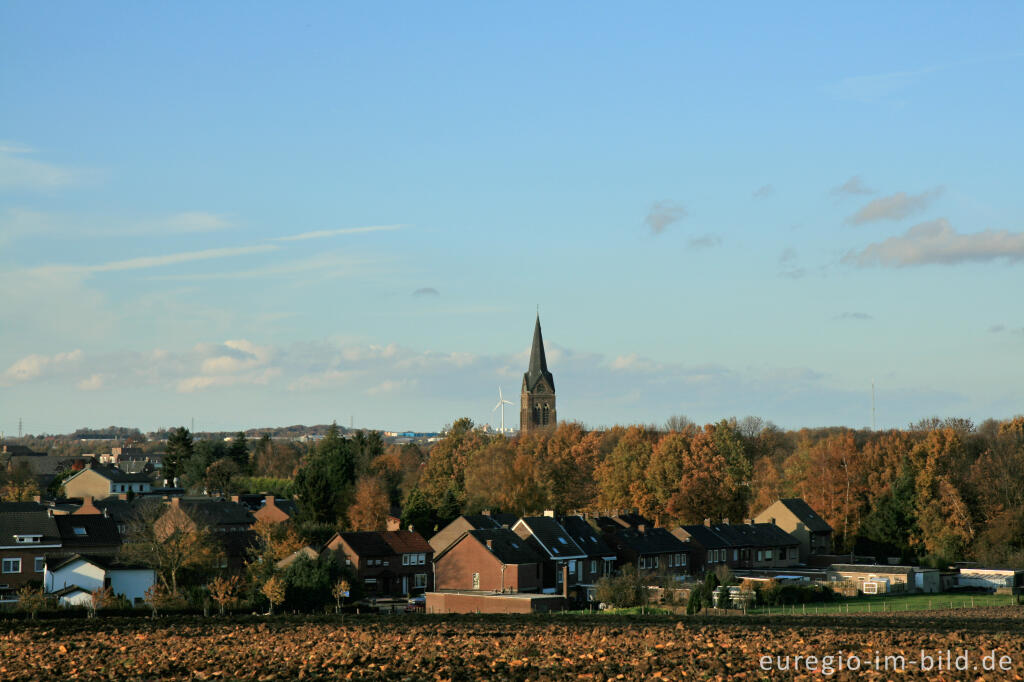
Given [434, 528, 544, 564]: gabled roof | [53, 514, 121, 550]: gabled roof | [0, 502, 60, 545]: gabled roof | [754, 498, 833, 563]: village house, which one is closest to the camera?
[0, 502, 60, 545]: gabled roof

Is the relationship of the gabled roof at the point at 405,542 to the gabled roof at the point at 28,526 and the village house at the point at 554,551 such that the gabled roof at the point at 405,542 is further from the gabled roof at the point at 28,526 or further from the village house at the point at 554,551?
the gabled roof at the point at 28,526

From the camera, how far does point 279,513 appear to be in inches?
3484

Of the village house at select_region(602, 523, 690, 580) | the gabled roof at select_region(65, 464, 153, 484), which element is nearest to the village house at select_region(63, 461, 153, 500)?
the gabled roof at select_region(65, 464, 153, 484)

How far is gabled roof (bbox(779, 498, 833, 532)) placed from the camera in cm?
8875

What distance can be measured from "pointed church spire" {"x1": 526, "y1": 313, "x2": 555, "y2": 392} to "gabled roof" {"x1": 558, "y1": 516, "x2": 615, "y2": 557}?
92663mm

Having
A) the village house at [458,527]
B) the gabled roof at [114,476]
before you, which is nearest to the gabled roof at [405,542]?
the village house at [458,527]

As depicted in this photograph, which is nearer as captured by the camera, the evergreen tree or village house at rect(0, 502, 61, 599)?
village house at rect(0, 502, 61, 599)

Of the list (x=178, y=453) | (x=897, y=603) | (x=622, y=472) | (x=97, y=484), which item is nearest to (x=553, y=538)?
(x=897, y=603)

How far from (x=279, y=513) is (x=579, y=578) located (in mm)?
29984

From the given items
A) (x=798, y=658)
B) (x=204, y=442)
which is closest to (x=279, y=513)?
(x=204, y=442)

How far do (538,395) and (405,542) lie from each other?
98.3 m

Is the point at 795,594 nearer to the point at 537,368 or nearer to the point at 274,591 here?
the point at 274,591

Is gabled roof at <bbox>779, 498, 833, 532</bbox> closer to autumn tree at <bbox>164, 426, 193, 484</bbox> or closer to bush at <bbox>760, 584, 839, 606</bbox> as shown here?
bush at <bbox>760, 584, 839, 606</bbox>

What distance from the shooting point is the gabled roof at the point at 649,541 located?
7462cm
